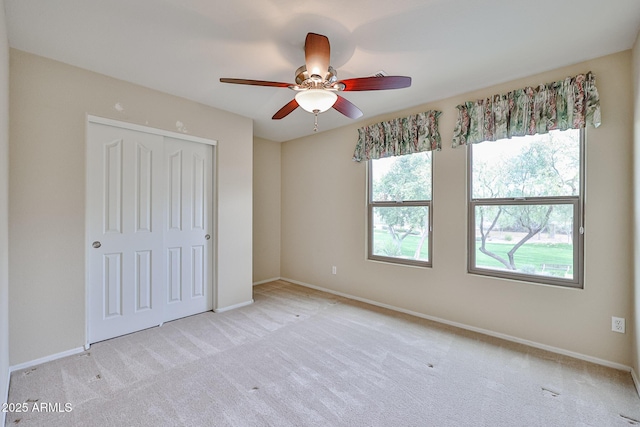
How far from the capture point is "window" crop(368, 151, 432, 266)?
345 centimetres

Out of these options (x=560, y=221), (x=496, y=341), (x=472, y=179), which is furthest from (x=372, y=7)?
(x=496, y=341)

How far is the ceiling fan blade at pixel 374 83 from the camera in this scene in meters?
1.94

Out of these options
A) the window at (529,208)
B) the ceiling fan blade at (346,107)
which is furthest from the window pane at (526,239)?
the ceiling fan blade at (346,107)

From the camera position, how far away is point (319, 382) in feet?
6.95

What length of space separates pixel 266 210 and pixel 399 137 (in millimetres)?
2613

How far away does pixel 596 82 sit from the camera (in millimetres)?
2369

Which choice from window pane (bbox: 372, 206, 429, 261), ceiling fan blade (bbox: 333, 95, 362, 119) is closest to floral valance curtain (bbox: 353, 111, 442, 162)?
window pane (bbox: 372, 206, 429, 261)

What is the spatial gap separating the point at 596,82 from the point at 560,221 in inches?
47.7

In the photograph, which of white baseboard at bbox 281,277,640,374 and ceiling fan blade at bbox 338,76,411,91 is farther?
white baseboard at bbox 281,277,640,374

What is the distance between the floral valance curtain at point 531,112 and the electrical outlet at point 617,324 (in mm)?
1610

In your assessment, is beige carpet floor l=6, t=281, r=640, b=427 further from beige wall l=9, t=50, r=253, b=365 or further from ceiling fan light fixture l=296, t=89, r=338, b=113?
ceiling fan light fixture l=296, t=89, r=338, b=113

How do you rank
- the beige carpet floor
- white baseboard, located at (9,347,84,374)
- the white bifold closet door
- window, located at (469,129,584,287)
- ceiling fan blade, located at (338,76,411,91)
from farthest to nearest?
the white bifold closet door → window, located at (469,129,584,287) → white baseboard, located at (9,347,84,374) → ceiling fan blade, located at (338,76,411,91) → the beige carpet floor

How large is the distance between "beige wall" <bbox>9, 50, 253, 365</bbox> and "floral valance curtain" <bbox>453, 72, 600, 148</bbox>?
345 centimetres

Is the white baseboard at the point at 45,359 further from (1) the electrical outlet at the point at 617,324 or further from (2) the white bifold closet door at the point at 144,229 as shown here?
(1) the electrical outlet at the point at 617,324
